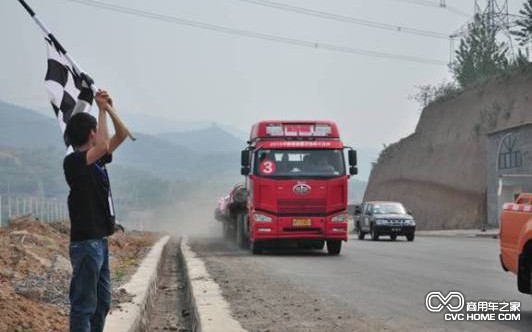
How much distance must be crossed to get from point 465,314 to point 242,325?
9.20ft

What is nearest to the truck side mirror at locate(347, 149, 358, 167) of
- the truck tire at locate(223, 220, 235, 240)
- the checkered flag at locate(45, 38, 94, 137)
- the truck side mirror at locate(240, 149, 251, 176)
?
the truck side mirror at locate(240, 149, 251, 176)

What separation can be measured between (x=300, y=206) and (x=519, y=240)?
11.3 meters

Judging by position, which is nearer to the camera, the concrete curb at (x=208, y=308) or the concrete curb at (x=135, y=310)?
the concrete curb at (x=135, y=310)

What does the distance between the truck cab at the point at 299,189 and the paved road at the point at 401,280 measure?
66 centimetres

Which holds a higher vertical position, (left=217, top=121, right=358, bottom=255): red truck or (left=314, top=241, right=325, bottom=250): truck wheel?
(left=217, top=121, right=358, bottom=255): red truck

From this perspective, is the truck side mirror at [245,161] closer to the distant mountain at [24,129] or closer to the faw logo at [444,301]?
the faw logo at [444,301]

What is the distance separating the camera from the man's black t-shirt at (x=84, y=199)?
5.65 m

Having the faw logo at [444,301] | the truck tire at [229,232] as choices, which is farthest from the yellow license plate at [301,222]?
the truck tire at [229,232]

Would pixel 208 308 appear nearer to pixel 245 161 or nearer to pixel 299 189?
pixel 299 189

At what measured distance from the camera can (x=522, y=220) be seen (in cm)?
909

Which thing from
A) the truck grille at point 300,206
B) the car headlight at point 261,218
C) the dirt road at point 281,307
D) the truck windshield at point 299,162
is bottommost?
the dirt road at point 281,307

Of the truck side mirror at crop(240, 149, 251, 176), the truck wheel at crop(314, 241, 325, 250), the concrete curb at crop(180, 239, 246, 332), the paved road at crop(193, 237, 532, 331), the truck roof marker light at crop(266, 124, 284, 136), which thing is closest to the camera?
the concrete curb at crop(180, 239, 246, 332)

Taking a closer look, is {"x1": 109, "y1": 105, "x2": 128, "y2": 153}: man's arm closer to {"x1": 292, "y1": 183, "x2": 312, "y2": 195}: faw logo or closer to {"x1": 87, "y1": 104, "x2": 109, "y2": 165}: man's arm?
{"x1": 87, "y1": 104, "x2": 109, "y2": 165}: man's arm

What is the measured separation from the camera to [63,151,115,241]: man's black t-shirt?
5.65m
